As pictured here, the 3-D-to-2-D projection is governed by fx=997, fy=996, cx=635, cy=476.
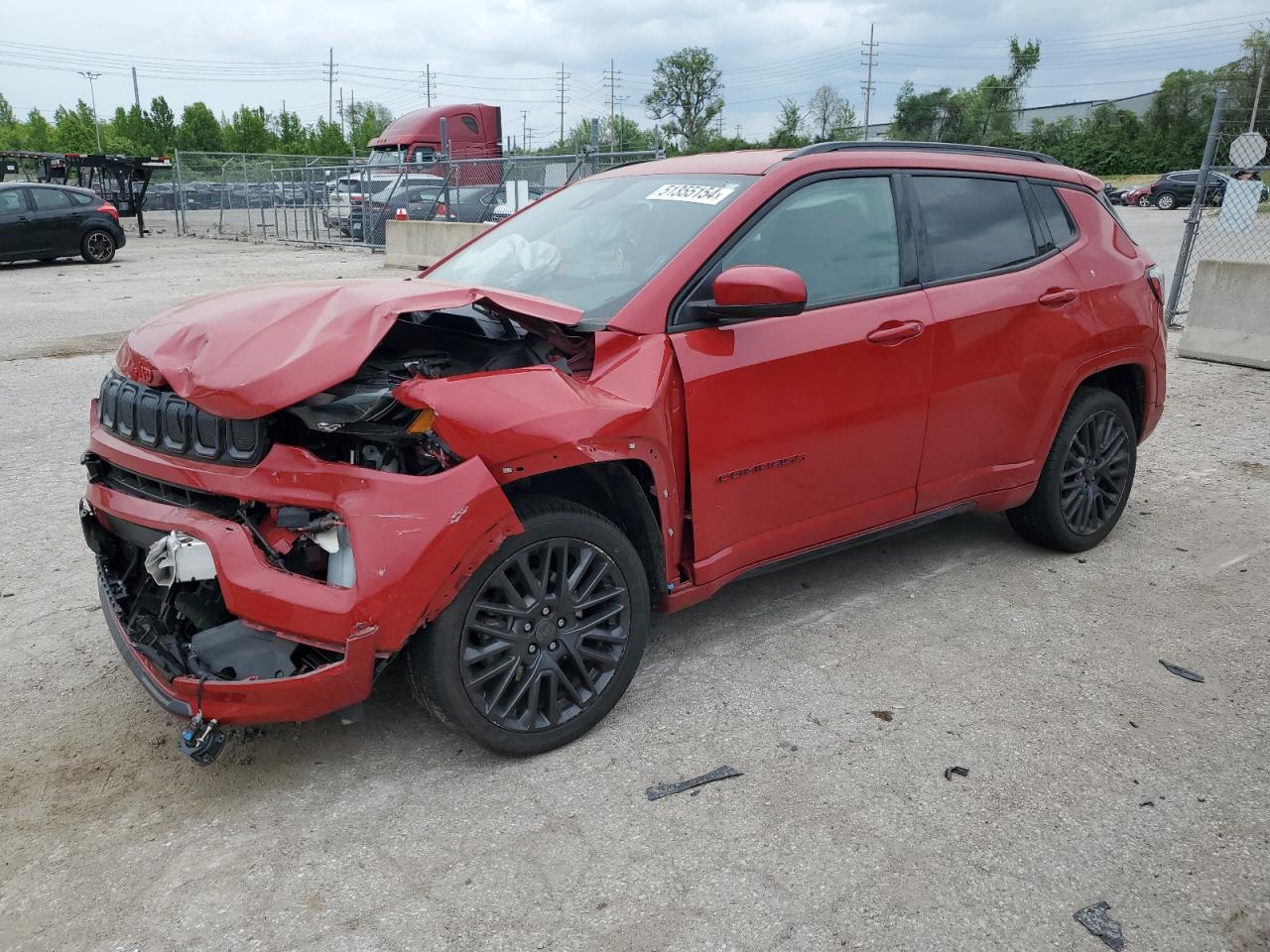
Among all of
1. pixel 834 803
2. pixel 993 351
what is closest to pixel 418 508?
pixel 834 803

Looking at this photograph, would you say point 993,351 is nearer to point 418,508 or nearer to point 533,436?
point 533,436

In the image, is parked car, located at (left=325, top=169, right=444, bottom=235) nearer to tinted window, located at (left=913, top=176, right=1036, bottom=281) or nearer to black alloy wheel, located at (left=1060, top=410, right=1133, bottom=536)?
tinted window, located at (left=913, top=176, right=1036, bottom=281)

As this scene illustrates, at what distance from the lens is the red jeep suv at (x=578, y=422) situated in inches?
105

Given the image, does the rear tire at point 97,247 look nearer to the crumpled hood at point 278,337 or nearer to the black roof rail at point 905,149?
the crumpled hood at point 278,337

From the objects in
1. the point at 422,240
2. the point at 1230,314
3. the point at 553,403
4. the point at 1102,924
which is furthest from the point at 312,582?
the point at 422,240

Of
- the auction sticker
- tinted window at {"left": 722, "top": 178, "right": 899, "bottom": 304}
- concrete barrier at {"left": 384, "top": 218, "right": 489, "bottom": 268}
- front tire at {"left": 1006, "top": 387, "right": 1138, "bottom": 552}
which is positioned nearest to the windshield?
the auction sticker

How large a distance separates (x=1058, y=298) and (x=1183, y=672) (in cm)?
163

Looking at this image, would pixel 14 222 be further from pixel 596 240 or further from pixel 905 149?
pixel 905 149

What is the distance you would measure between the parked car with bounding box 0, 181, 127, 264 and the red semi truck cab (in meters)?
7.86

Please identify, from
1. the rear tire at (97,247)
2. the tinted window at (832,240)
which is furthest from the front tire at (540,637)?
the rear tire at (97,247)

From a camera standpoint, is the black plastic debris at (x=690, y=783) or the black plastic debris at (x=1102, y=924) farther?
the black plastic debris at (x=690, y=783)

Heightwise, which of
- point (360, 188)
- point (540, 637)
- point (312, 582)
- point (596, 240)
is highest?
point (360, 188)

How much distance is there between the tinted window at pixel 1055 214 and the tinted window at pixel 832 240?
0.99 m

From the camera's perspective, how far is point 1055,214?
177 inches
